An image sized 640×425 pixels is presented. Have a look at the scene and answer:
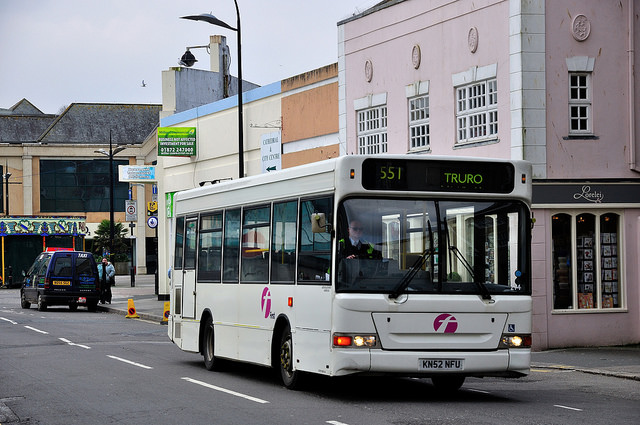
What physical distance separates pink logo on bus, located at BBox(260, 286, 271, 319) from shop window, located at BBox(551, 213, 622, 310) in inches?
361

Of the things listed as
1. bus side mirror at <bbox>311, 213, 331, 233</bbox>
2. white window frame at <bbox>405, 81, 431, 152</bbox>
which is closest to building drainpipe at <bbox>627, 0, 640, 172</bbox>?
white window frame at <bbox>405, 81, 431, 152</bbox>

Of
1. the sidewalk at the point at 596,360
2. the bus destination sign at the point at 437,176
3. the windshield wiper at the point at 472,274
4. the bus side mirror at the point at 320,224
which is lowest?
the sidewalk at the point at 596,360

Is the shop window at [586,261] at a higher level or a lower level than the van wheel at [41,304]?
higher

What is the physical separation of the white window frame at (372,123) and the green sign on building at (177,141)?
11.8 meters

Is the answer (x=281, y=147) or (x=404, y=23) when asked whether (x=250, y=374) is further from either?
(x=281, y=147)

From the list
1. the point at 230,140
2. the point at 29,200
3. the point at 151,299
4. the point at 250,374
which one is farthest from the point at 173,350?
the point at 29,200

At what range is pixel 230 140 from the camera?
3706 centimetres

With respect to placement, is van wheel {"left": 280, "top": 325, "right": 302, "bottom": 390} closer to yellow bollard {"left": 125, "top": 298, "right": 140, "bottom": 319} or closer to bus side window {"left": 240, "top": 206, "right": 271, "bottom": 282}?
bus side window {"left": 240, "top": 206, "right": 271, "bottom": 282}

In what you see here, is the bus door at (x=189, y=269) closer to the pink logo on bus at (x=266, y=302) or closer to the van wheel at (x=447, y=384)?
the pink logo on bus at (x=266, y=302)

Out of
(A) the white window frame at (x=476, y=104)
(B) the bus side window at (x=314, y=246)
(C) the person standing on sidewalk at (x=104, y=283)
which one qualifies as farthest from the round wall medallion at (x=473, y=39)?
(C) the person standing on sidewalk at (x=104, y=283)

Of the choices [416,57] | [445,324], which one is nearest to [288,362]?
[445,324]

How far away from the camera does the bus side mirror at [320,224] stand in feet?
43.7

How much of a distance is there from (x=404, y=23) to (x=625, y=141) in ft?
20.6

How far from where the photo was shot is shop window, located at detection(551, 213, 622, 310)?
75.3 feet
